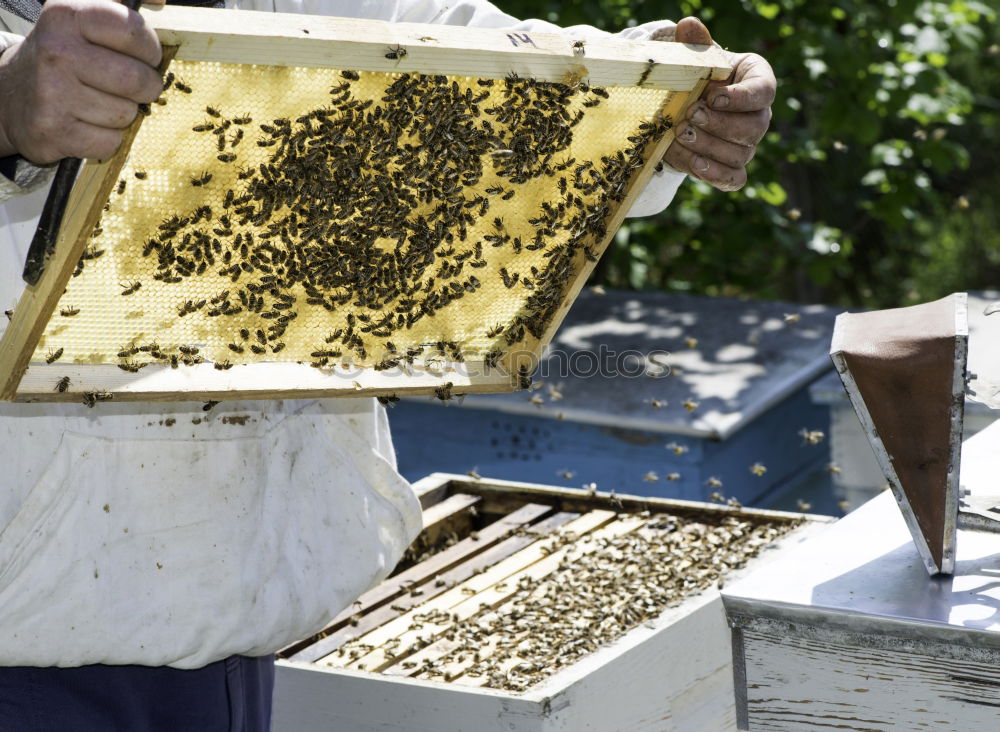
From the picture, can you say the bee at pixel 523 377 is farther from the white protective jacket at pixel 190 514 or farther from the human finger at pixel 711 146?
the human finger at pixel 711 146

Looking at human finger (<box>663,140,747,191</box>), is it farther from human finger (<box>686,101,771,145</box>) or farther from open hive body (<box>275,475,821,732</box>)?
open hive body (<box>275,475,821,732</box>)

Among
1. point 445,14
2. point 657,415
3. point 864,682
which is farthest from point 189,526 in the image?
point 657,415

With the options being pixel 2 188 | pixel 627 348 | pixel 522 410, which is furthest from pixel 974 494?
pixel 627 348

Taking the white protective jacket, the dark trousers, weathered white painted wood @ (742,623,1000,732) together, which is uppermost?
the white protective jacket

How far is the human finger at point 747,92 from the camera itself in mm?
2262

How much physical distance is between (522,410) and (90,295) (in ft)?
10.3

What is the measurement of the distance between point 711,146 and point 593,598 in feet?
4.73

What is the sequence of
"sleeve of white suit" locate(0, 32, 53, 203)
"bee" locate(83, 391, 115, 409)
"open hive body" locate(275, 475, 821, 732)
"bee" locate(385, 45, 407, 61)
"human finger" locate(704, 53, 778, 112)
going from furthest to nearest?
1. "open hive body" locate(275, 475, 821, 732)
2. "human finger" locate(704, 53, 778, 112)
3. "bee" locate(83, 391, 115, 409)
4. "bee" locate(385, 45, 407, 61)
5. "sleeve of white suit" locate(0, 32, 53, 203)

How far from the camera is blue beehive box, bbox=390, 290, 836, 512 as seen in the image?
15.9ft

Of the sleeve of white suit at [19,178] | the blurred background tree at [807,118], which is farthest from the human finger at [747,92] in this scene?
the blurred background tree at [807,118]

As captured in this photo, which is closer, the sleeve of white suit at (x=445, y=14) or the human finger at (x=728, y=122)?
the human finger at (x=728, y=122)

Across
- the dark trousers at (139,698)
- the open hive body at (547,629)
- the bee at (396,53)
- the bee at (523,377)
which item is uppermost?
the bee at (396,53)

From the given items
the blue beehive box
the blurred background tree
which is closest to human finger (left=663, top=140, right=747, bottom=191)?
the blue beehive box

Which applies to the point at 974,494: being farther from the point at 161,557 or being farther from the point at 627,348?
the point at 627,348
